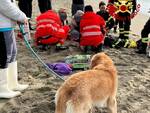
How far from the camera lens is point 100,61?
5195 millimetres

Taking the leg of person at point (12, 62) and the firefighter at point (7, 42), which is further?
the leg of person at point (12, 62)

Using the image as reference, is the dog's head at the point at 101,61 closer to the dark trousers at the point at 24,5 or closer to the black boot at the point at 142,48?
the black boot at the point at 142,48

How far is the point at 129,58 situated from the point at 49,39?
61.7 inches

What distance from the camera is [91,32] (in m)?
8.02

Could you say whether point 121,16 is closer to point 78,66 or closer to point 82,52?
point 82,52

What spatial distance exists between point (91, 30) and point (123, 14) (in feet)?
4.05

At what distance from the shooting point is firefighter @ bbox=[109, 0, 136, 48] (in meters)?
8.80

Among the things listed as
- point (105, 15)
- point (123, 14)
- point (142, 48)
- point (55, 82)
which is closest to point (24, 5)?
point (105, 15)

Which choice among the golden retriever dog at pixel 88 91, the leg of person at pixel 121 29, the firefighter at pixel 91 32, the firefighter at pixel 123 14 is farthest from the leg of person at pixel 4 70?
the leg of person at pixel 121 29

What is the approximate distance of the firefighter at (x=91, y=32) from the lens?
8.02m

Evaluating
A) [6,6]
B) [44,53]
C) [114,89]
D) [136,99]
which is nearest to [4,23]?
[6,6]

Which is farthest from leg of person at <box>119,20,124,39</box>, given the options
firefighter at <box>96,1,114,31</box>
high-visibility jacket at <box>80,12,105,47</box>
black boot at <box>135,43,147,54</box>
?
high-visibility jacket at <box>80,12,105,47</box>

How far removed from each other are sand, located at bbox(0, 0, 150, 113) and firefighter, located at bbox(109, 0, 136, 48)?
43cm

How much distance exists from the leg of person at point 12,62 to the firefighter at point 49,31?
2063mm
